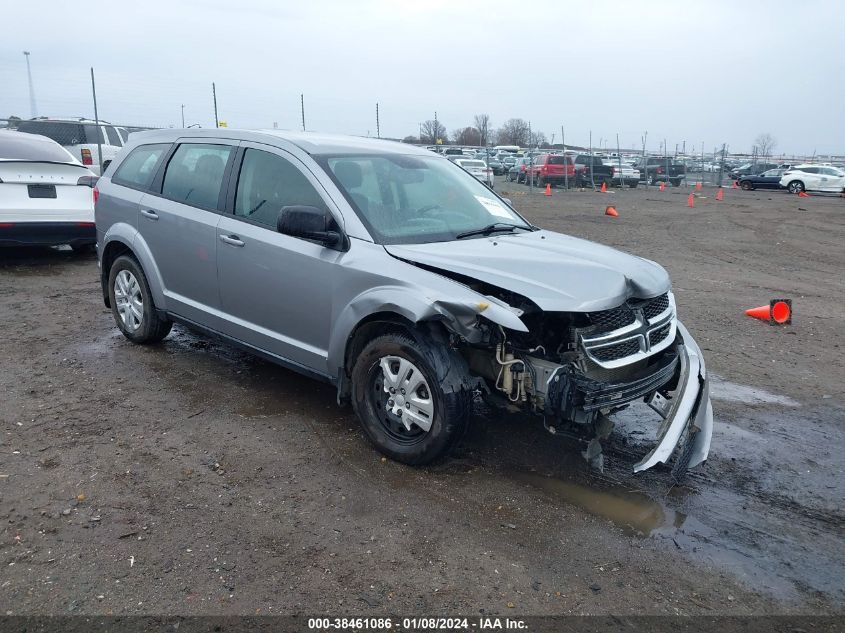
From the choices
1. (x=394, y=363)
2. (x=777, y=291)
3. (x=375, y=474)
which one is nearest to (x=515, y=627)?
(x=375, y=474)

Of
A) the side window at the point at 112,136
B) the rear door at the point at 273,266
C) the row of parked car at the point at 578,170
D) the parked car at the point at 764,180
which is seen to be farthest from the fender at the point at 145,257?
the parked car at the point at 764,180

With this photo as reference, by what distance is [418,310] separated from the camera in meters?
4.03

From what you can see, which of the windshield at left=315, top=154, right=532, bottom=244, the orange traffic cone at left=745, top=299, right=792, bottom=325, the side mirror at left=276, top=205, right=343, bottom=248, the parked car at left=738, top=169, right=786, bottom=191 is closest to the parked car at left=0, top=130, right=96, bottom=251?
the windshield at left=315, top=154, right=532, bottom=244

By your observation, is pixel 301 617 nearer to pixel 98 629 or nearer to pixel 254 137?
pixel 98 629

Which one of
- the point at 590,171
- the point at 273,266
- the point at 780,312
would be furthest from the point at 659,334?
the point at 590,171

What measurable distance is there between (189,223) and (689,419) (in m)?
3.75

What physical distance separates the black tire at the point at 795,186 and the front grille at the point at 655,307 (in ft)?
115

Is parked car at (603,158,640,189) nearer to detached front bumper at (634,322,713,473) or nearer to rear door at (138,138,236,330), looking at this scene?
rear door at (138,138,236,330)

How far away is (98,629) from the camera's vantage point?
9.36 ft

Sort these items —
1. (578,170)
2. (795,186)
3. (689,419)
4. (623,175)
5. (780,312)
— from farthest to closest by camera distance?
1. (623,175)
2. (795,186)
3. (578,170)
4. (780,312)
5. (689,419)

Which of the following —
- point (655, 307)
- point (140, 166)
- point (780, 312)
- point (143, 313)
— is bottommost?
point (780, 312)

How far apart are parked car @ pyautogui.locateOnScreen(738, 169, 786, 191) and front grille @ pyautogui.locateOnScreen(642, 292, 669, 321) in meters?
36.2

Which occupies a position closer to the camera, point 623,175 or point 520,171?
point 520,171

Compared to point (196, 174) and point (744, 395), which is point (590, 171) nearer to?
point (744, 395)
